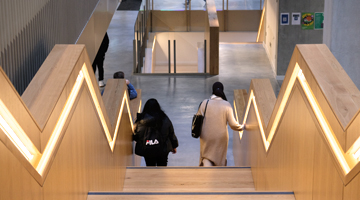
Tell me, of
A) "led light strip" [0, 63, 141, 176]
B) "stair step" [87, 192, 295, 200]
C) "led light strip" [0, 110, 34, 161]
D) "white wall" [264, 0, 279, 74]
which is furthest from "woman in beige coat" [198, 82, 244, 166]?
"white wall" [264, 0, 279, 74]

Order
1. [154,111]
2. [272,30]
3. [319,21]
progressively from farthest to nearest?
[272,30]
[319,21]
[154,111]

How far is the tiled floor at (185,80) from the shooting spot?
337 inches

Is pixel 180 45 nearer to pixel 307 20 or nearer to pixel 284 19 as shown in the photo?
pixel 284 19

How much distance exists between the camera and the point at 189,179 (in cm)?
513

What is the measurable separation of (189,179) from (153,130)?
0.67 m

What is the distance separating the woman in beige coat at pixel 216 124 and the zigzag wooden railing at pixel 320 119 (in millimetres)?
1417

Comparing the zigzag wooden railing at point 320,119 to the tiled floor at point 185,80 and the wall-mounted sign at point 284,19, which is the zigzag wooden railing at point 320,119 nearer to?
the tiled floor at point 185,80

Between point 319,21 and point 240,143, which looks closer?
point 240,143

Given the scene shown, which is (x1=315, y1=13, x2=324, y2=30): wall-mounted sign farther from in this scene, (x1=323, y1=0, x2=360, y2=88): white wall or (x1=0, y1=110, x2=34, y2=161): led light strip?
(x1=0, y1=110, x2=34, y2=161): led light strip

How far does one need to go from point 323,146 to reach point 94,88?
1.80 m

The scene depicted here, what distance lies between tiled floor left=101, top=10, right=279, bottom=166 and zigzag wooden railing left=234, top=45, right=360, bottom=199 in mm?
3966

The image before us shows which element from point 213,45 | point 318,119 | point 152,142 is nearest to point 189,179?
point 152,142

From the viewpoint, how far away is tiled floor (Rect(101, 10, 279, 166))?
28.1 ft

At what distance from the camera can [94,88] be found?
3752 millimetres
